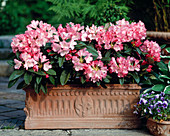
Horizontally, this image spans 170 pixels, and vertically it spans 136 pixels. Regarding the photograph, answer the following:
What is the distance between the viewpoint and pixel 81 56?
94.7 inches

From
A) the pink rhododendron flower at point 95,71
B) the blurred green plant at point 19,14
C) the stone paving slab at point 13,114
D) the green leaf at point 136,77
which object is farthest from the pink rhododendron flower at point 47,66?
the blurred green plant at point 19,14

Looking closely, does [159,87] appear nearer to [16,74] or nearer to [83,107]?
[83,107]

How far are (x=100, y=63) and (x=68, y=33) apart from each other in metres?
0.38

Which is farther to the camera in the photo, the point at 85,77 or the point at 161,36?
the point at 161,36

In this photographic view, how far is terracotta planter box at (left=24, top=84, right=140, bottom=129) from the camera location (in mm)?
2520

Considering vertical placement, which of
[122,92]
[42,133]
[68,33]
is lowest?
[42,133]

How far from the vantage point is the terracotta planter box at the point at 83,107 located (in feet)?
8.27

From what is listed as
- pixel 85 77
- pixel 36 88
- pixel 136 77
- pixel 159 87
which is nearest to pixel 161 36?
pixel 159 87

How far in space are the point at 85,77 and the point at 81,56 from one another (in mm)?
186

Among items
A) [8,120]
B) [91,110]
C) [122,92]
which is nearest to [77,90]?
[91,110]

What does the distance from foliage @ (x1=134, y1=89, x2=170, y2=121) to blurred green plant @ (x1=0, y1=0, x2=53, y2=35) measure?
535cm

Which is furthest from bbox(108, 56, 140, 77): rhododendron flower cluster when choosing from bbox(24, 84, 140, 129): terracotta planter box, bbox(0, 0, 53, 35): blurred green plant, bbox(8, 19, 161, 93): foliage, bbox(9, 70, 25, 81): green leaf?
bbox(0, 0, 53, 35): blurred green plant

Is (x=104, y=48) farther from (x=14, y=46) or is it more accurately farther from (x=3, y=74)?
(x=3, y=74)

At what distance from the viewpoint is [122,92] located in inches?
100
